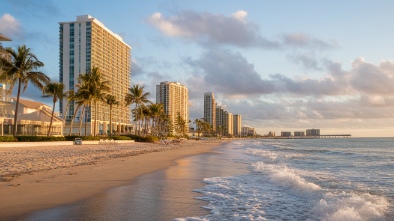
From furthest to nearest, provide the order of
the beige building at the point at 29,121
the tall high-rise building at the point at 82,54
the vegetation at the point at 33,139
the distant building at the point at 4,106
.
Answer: the tall high-rise building at the point at 82,54
the beige building at the point at 29,121
the distant building at the point at 4,106
the vegetation at the point at 33,139

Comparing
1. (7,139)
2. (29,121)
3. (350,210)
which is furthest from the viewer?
(29,121)

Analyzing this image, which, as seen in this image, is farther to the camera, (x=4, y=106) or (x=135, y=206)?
(x=4, y=106)

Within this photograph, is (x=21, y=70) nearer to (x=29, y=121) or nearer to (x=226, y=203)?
(x=29, y=121)

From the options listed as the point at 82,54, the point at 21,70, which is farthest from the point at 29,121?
the point at 82,54

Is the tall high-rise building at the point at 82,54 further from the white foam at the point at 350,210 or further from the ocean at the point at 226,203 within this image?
the white foam at the point at 350,210

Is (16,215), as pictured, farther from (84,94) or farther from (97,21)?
(97,21)

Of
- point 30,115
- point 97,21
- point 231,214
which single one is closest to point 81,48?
point 97,21

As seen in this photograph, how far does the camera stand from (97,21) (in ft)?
422

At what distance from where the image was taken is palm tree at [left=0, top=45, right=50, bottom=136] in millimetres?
40469

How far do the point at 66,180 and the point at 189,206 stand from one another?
5.85 metres

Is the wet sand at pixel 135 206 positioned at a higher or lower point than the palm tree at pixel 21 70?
lower

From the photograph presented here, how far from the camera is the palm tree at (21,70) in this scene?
40469mm

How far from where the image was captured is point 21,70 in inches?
1613

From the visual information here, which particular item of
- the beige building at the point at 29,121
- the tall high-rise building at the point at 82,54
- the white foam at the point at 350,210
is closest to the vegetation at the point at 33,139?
the beige building at the point at 29,121
